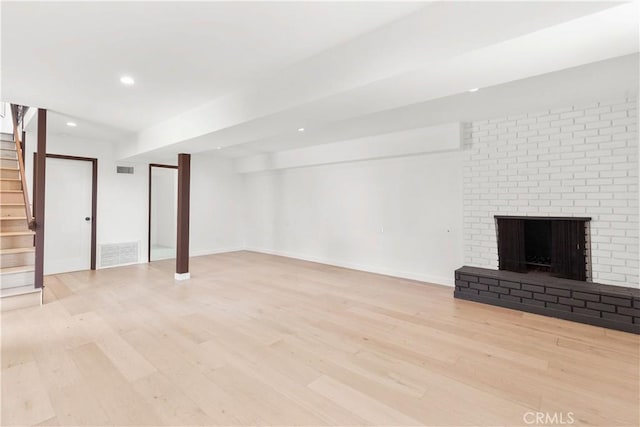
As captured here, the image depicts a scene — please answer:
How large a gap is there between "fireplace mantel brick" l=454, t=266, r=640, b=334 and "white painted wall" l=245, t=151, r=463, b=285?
0.69 metres

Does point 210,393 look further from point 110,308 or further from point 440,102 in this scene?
point 440,102

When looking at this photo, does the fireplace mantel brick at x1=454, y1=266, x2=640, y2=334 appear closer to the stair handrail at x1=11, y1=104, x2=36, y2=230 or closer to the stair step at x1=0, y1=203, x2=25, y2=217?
the stair handrail at x1=11, y1=104, x2=36, y2=230

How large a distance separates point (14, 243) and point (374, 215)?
567 cm

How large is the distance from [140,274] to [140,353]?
3464 millimetres

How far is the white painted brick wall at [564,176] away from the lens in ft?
11.4

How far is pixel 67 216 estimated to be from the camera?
5.75 m

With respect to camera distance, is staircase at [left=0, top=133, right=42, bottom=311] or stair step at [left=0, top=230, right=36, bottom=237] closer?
staircase at [left=0, top=133, right=42, bottom=311]

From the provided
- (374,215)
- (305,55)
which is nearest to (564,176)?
(374,215)

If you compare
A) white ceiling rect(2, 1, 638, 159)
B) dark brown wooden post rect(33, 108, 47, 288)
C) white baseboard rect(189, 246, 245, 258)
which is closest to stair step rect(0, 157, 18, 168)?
dark brown wooden post rect(33, 108, 47, 288)

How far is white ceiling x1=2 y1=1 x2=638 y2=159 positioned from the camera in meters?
1.77

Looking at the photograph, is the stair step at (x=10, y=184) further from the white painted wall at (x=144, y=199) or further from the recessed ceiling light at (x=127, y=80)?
the recessed ceiling light at (x=127, y=80)

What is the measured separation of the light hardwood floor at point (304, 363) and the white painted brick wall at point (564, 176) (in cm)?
107

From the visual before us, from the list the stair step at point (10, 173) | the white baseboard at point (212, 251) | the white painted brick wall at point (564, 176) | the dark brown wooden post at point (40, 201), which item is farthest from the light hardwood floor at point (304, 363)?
the white baseboard at point (212, 251)

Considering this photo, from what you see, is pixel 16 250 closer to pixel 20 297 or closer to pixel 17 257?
pixel 17 257
